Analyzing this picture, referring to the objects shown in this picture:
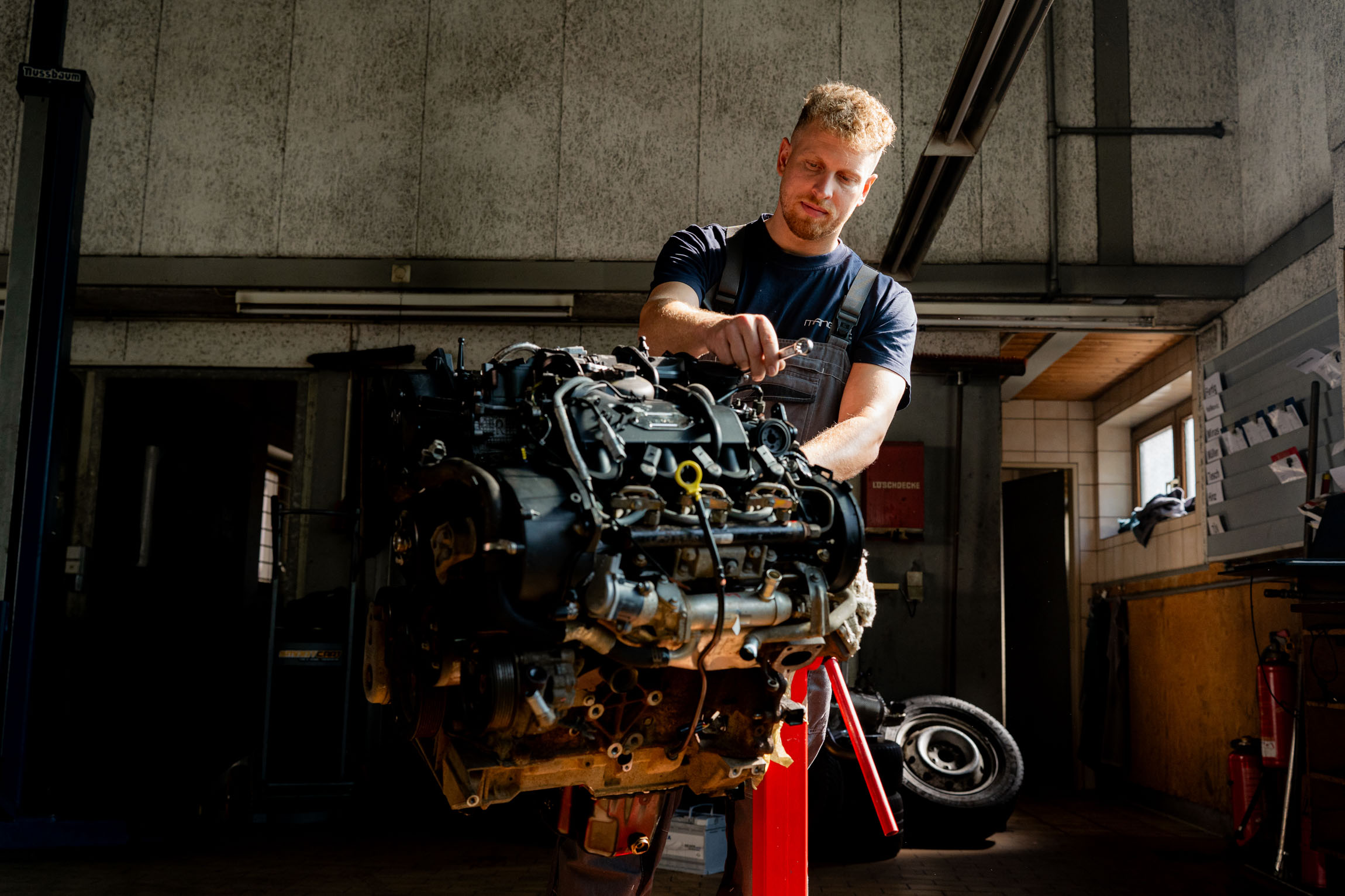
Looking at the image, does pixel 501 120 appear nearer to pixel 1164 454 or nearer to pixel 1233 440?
pixel 1233 440

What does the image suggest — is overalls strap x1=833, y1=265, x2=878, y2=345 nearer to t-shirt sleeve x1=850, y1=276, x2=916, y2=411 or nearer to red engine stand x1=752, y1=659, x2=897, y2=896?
t-shirt sleeve x1=850, y1=276, x2=916, y2=411

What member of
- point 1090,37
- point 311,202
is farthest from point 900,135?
point 311,202

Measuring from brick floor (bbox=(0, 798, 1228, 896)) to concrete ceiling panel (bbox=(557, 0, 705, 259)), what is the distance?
3.22m

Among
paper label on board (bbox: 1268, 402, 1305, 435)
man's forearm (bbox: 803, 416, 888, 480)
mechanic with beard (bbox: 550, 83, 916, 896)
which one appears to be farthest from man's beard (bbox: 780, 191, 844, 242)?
paper label on board (bbox: 1268, 402, 1305, 435)

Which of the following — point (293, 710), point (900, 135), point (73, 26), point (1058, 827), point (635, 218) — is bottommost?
point (1058, 827)

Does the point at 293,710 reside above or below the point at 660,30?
below

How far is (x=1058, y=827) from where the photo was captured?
5.89 metres

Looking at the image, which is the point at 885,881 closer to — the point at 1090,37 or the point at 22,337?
the point at 22,337

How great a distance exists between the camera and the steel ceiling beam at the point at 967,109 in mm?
3434

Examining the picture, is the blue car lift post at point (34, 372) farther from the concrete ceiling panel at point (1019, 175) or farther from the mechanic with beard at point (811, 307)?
the concrete ceiling panel at point (1019, 175)

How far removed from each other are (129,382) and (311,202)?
5.84 feet

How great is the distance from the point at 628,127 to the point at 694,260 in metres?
4.03

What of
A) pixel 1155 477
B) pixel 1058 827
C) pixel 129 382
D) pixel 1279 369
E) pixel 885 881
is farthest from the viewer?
pixel 1155 477

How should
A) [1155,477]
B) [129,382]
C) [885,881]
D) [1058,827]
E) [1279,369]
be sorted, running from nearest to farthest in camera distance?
[885,881] → [1279,369] → [1058,827] → [129,382] → [1155,477]
